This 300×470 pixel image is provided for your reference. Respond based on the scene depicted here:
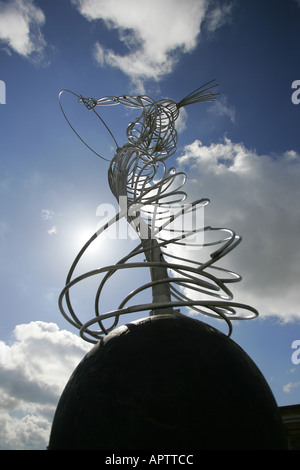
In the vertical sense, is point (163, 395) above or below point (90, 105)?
below

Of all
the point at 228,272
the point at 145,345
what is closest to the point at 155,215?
the point at 228,272

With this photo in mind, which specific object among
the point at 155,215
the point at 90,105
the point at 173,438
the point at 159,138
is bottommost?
the point at 173,438

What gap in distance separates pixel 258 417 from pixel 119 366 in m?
1.54

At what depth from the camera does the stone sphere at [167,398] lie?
3.13 m

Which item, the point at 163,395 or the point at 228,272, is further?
the point at 228,272

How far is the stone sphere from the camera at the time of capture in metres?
3.13

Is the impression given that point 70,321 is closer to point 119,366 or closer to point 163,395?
point 119,366

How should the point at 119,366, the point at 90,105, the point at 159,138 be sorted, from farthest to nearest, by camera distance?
the point at 90,105
the point at 159,138
the point at 119,366

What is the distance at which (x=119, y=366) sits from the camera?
3680 millimetres

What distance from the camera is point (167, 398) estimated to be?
10.7 feet

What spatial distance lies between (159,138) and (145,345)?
5.86m

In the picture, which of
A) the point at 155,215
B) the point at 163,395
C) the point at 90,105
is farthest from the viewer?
the point at 90,105

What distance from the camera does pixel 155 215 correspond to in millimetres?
6762
